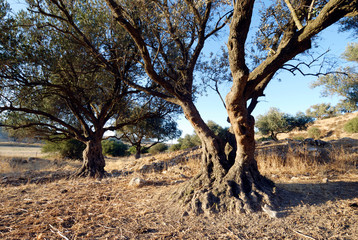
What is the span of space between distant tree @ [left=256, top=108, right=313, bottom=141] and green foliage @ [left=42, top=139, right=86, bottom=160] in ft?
68.2

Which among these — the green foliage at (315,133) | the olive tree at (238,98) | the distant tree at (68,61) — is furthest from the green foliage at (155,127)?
the green foliage at (315,133)

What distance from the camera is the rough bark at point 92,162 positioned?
788 centimetres

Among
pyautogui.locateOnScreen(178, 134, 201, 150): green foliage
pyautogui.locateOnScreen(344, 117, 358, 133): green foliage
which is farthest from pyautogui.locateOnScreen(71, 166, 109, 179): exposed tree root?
pyautogui.locateOnScreen(344, 117, 358, 133): green foliage

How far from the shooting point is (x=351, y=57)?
1983cm

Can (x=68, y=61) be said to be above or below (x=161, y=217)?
above

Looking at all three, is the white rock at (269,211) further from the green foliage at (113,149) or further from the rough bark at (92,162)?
the green foliage at (113,149)

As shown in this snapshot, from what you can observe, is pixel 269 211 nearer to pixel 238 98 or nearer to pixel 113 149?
pixel 238 98

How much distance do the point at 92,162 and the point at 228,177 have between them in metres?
6.31

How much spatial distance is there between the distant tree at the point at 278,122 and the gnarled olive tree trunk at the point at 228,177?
21497 millimetres

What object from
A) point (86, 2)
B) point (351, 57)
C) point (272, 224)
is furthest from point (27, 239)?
point (351, 57)

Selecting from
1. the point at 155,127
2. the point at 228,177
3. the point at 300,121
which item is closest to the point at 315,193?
the point at 228,177

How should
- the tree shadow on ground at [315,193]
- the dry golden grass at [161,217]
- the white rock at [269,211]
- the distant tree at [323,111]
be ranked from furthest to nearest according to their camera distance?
the distant tree at [323,111] < the tree shadow on ground at [315,193] < the white rock at [269,211] < the dry golden grass at [161,217]

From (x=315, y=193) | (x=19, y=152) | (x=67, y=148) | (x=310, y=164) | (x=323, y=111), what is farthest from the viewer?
(x=323, y=111)

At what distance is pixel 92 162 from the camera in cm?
804
